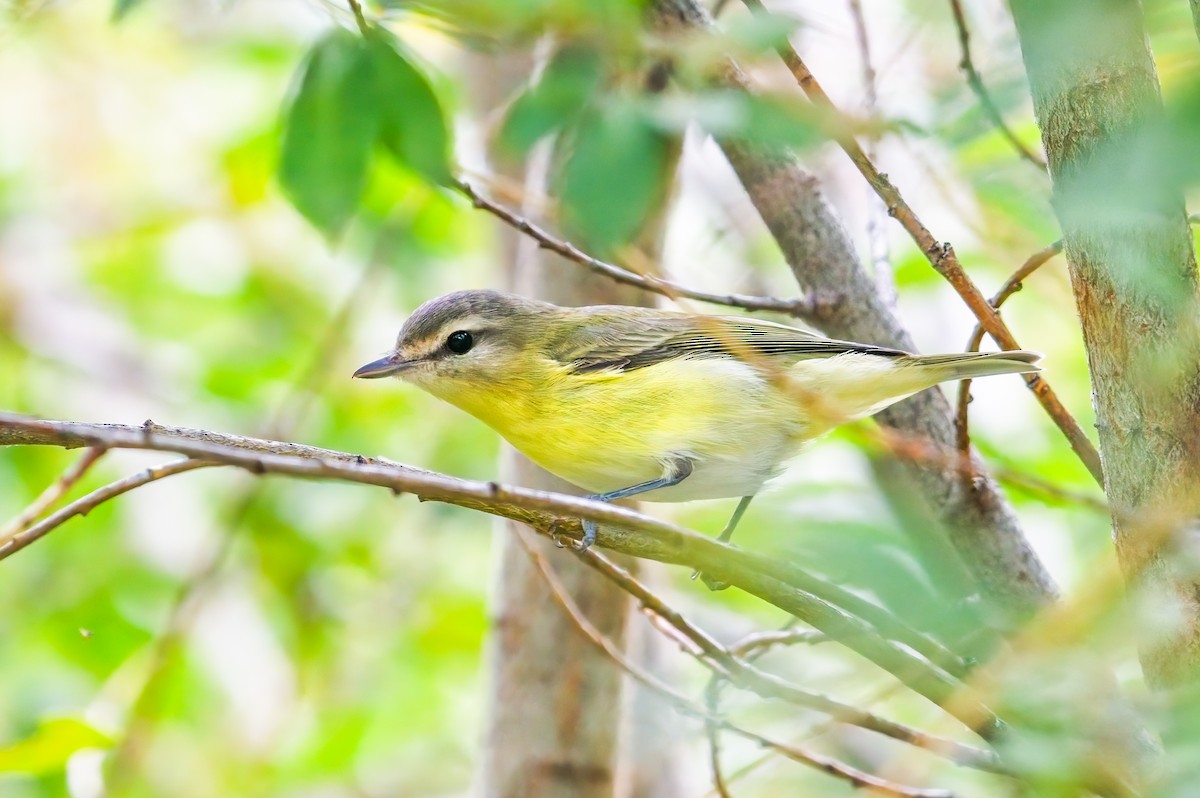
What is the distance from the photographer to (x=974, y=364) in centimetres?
274

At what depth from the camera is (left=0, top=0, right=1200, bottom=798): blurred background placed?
141 inches

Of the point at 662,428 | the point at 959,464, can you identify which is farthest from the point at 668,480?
the point at 959,464

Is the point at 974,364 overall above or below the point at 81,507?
above

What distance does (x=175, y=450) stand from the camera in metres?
1.25

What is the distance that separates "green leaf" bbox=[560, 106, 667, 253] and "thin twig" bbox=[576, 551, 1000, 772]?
2.05 feet

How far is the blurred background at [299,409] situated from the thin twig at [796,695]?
0.43 metres

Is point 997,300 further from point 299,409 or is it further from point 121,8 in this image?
point 299,409

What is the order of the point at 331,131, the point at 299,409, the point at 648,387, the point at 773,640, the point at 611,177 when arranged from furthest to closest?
the point at 299,409, the point at 648,387, the point at 773,640, the point at 331,131, the point at 611,177

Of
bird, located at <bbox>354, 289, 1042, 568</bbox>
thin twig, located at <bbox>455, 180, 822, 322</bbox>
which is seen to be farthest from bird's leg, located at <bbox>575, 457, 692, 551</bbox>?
thin twig, located at <bbox>455, 180, 822, 322</bbox>

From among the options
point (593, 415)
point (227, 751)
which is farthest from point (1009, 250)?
point (227, 751)

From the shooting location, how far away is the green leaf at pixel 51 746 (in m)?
2.74

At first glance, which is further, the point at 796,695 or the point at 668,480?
the point at 668,480

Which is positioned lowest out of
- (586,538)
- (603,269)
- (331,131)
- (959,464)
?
(586,538)

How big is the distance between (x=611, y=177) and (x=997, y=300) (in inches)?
32.5
